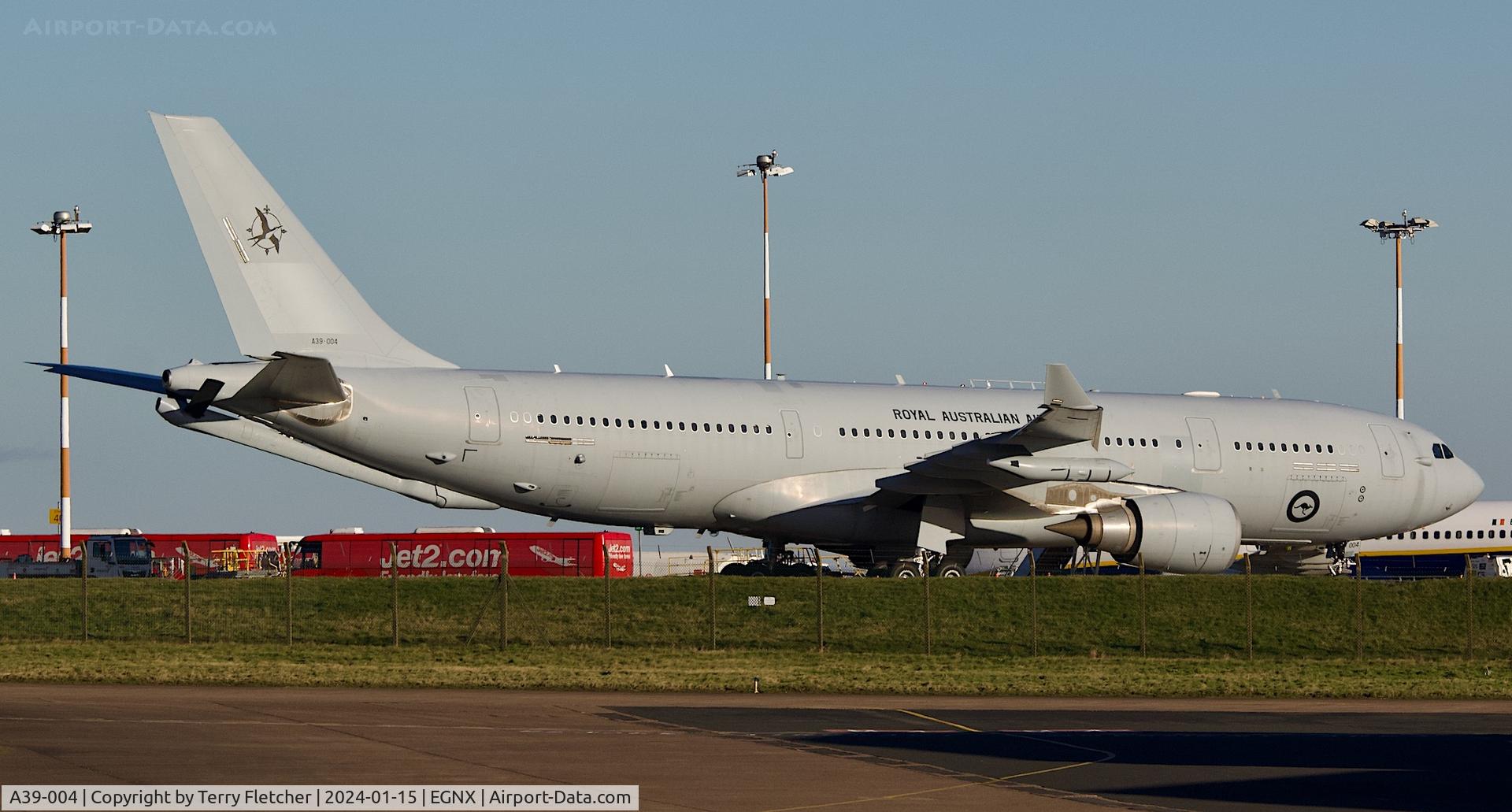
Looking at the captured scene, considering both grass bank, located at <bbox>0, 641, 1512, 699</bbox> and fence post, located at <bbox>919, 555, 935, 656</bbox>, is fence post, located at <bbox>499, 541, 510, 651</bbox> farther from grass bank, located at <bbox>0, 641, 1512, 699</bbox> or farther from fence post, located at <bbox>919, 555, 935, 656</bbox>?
fence post, located at <bbox>919, 555, 935, 656</bbox>

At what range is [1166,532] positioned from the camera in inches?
A: 1288

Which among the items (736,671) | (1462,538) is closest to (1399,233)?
(1462,538)

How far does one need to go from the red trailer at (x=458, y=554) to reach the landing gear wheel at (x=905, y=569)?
1432cm

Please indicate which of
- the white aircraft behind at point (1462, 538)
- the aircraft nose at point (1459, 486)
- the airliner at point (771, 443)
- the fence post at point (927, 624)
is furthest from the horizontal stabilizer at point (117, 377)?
the white aircraft behind at point (1462, 538)

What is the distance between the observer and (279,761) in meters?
13.7

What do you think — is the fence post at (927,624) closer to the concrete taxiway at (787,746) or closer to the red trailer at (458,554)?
the concrete taxiway at (787,746)

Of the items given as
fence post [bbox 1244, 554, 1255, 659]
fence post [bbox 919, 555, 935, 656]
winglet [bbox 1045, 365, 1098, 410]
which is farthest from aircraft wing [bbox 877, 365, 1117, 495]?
fence post [bbox 1244, 554, 1255, 659]

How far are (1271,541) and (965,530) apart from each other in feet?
25.0

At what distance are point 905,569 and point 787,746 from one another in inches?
731

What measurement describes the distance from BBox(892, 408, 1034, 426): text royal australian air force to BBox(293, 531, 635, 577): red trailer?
15.1 metres

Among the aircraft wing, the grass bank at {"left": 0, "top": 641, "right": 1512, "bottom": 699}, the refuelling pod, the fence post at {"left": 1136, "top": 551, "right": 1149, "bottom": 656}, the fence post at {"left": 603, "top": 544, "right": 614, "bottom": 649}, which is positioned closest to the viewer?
the grass bank at {"left": 0, "top": 641, "right": 1512, "bottom": 699}

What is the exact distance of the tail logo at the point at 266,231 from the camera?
28859 mm

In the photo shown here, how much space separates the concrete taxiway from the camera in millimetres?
12914

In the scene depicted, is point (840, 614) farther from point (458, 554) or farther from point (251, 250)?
Result: point (458, 554)
